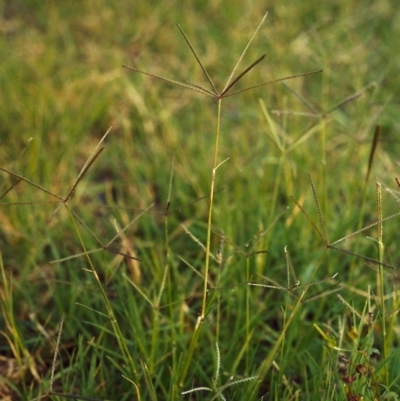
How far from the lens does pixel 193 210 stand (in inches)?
64.6

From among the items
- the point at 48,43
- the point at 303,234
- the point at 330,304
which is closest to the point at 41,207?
the point at 303,234

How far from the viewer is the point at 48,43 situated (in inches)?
93.4

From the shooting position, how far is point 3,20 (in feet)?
8.41

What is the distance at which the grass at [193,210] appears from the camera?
1.07 m

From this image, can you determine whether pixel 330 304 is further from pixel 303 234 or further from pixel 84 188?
pixel 84 188

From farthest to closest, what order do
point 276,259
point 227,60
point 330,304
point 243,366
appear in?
1. point 227,60
2. point 276,259
3. point 330,304
4. point 243,366

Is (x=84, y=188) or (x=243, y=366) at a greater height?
(x=84, y=188)

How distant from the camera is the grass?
1068 millimetres

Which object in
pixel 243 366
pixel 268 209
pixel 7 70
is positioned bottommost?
pixel 243 366

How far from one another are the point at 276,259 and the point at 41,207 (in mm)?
592

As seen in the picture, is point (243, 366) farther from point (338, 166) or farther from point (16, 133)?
point (16, 133)

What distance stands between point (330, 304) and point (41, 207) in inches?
29.2

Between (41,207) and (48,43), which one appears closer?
(41,207)

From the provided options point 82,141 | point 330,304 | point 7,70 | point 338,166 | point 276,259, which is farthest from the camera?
point 7,70
